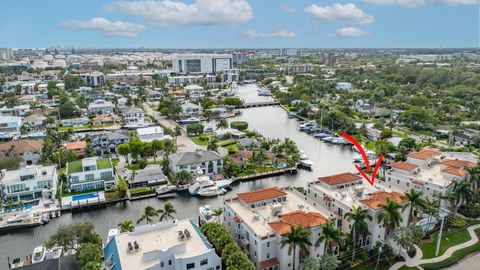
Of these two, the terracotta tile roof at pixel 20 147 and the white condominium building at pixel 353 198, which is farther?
the terracotta tile roof at pixel 20 147

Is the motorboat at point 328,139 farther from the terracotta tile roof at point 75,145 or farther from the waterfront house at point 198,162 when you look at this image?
the terracotta tile roof at point 75,145

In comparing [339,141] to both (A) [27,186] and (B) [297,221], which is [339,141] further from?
(A) [27,186]

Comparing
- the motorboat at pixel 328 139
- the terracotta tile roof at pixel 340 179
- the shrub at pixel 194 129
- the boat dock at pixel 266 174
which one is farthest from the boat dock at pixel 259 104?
the terracotta tile roof at pixel 340 179

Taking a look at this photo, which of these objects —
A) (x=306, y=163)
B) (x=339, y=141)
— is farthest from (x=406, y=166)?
(x=339, y=141)

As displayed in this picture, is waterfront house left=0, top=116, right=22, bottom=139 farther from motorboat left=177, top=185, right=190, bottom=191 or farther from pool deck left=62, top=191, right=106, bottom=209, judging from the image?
motorboat left=177, top=185, right=190, bottom=191

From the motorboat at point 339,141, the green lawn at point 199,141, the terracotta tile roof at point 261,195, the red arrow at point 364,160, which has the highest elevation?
the terracotta tile roof at point 261,195
